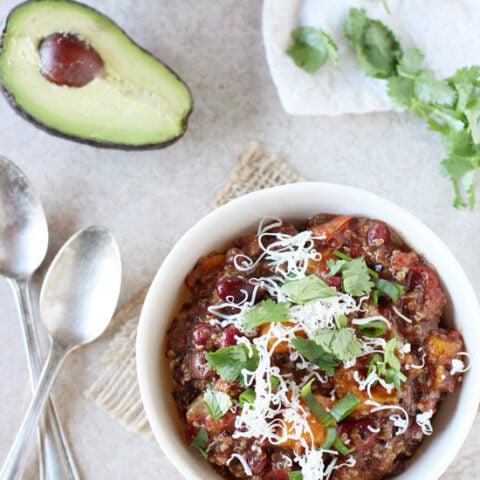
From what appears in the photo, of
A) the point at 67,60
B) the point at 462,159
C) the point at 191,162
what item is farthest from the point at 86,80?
the point at 462,159

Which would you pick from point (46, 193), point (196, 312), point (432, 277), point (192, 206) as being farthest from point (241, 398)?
point (46, 193)

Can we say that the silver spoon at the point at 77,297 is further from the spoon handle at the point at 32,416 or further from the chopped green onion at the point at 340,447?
the chopped green onion at the point at 340,447

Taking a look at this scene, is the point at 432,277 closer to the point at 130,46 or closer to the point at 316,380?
the point at 316,380

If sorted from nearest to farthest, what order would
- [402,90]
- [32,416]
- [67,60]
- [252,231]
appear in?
1. [252,231]
2. [67,60]
3. [32,416]
4. [402,90]

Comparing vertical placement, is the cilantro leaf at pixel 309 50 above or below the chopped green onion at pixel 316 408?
above

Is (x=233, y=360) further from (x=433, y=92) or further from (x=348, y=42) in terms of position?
(x=348, y=42)

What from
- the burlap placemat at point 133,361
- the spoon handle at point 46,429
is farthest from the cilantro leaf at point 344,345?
the spoon handle at point 46,429
